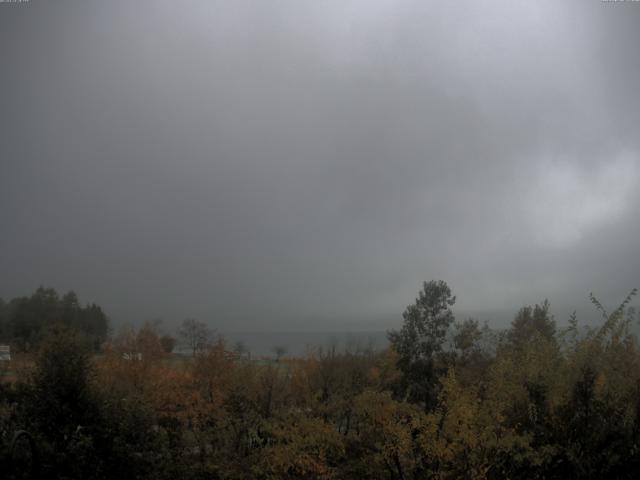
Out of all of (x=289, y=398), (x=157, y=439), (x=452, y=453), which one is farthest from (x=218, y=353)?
(x=452, y=453)

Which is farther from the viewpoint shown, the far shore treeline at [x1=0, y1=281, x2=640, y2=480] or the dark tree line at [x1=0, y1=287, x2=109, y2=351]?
the dark tree line at [x1=0, y1=287, x2=109, y2=351]

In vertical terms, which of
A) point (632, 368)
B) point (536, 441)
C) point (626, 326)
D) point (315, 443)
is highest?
point (626, 326)

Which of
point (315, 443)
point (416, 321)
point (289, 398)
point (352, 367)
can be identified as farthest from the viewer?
point (416, 321)

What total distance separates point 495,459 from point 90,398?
48.5ft

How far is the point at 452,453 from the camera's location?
17.5 m

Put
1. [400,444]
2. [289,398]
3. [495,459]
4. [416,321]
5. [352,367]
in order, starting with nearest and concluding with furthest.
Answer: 1. [495,459]
2. [400,444]
3. [289,398]
4. [352,367]
5. [416,321]

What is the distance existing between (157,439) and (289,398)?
13484 mm

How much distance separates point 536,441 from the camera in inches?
651

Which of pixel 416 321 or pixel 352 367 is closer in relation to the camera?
pixel 352 367

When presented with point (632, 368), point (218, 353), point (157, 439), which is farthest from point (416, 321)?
point (157, 439)

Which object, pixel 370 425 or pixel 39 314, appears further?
pixel 39 314

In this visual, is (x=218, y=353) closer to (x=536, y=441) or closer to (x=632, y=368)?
(x=536, y=441)

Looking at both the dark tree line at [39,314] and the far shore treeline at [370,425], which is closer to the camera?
the far shore treeline at [370,425]

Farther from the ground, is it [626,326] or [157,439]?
[626,326]
